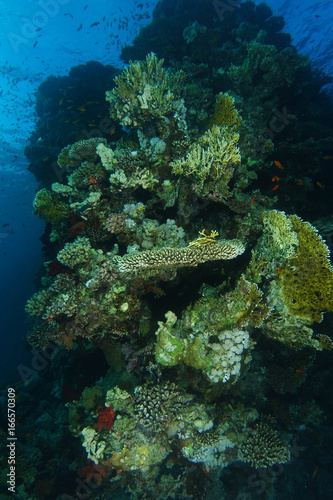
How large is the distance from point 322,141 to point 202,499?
38.0 feet

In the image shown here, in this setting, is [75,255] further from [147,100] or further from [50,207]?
[147,100]

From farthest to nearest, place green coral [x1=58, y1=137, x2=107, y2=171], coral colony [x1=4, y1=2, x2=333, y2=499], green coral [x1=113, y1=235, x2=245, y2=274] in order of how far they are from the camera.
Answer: green coral [x1=58, y1=137, x2=107, y2=171]
coral colony [x1=4, y1=2, x2=333, y2=499]
green coral [x1=113, y1=235, x2=245, y2=274]

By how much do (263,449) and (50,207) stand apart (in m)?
8.59

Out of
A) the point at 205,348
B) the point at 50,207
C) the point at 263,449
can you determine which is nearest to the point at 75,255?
the point at 50,207

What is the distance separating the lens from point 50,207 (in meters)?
6.55

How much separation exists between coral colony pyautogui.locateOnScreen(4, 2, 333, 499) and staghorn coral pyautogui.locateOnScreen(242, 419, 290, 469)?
0.09ft

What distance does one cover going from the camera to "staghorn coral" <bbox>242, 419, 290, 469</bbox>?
5969 millimetres

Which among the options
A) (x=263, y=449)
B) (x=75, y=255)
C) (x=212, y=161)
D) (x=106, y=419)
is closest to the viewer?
(x=212, y=161)

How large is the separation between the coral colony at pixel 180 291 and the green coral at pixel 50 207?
→ 0.12 feet

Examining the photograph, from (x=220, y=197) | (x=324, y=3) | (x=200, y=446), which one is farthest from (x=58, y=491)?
(x=324, y=3)

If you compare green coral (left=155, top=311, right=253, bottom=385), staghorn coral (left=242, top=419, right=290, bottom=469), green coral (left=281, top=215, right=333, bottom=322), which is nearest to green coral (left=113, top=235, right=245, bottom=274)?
green coral (left=281, top=215, right=333, bottom=322)

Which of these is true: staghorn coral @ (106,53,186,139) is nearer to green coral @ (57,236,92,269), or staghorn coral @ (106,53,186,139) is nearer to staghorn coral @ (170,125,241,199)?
staghorn coral @ (170,125,241,199)

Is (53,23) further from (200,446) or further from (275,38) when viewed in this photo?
(200,446)

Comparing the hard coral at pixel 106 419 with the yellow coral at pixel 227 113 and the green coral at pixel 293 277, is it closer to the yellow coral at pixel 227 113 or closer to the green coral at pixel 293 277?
the green coral at pixel 293 277
